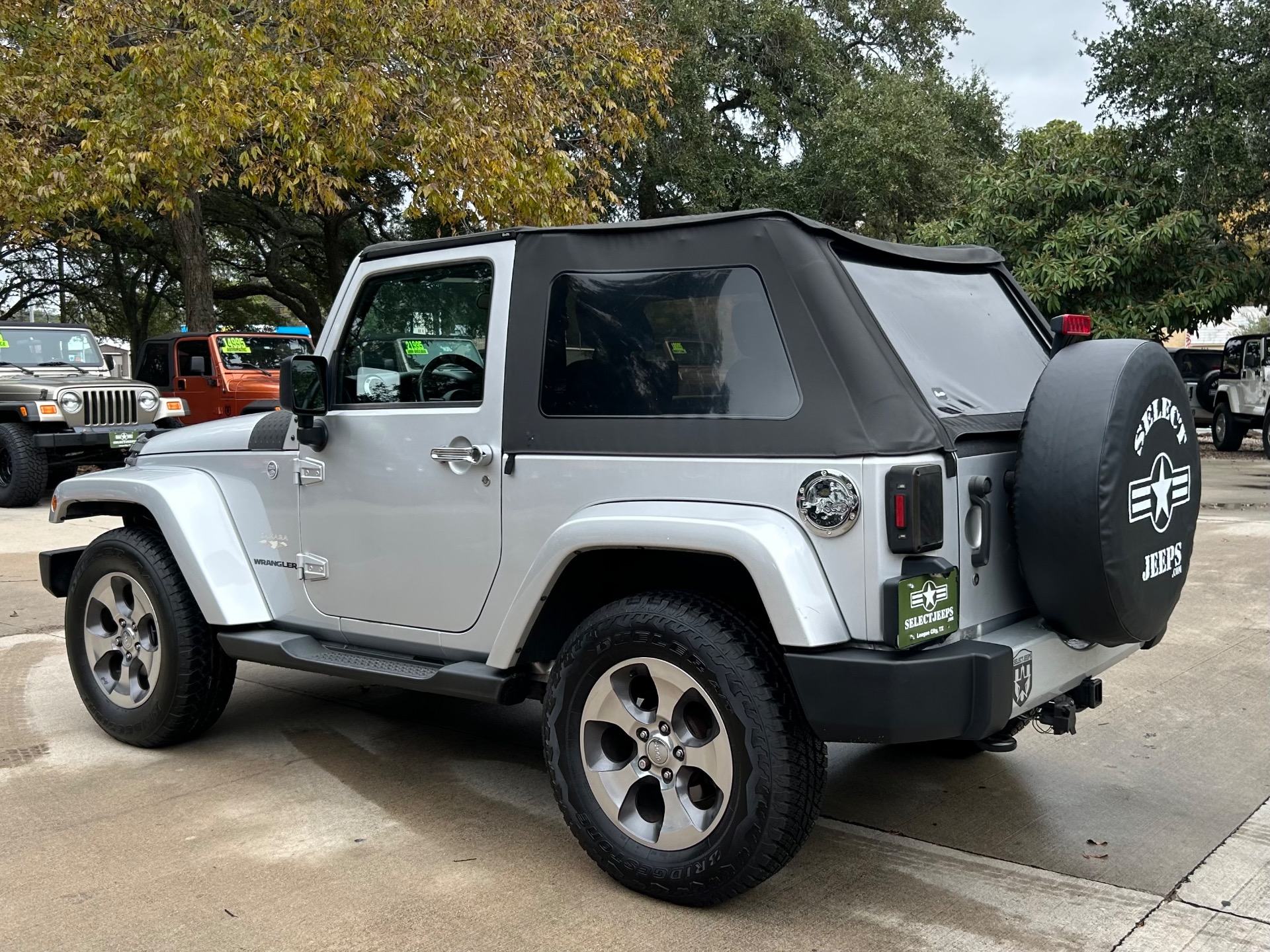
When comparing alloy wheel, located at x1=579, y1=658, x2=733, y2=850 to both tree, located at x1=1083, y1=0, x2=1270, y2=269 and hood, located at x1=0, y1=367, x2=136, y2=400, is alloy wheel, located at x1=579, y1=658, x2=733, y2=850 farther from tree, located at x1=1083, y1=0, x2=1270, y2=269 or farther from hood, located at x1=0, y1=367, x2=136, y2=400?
tree, located at x1=1083, y1=0, x2=1270, y2=269

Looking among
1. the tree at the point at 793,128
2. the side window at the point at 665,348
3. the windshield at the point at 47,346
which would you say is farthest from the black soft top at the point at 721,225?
the tree at the point at 793,128

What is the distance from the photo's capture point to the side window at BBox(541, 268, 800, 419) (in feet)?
10.8

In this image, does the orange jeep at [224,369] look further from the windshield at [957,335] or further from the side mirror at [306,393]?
the windshield at [957,335]

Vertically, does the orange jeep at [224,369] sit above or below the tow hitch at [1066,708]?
above

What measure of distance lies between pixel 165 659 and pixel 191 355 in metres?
13.9

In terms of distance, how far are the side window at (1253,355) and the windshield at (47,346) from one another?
1823 cm

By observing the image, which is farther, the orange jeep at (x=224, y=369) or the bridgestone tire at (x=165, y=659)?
the orange jeep at (x=224, y=369)

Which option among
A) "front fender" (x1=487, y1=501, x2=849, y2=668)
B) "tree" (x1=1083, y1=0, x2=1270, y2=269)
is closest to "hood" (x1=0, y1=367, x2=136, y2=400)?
"front fender" (x1=487, y1=501, x2=849, y2=668)

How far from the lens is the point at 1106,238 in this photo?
18172 mm

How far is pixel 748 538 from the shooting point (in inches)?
120

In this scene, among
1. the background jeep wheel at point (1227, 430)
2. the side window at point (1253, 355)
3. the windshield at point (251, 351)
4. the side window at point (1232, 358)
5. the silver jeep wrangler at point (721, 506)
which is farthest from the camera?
the background jeep wheel at point (1227, 430)

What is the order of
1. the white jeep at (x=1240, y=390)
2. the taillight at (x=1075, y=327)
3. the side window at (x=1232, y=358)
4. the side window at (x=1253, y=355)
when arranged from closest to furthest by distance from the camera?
1. the taillight at (x=1075, y=327)
2. the white jeep at (x=1240, y=390)
3. the side window at (x=1253, y=355)
4. the side window at (x=1232, y=358)

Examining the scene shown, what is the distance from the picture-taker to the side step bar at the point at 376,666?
12.0ft

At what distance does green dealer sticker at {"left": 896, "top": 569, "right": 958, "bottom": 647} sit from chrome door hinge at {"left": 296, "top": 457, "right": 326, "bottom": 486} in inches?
86.1
